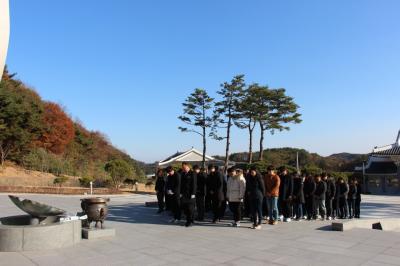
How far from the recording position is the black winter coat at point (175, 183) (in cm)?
1027

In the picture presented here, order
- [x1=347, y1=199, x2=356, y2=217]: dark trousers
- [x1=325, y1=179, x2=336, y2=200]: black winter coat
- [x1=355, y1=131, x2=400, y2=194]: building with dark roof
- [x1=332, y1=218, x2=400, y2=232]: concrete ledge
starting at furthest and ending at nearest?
[x1=355, y1=131, x2=400, y2=194]: building with dark roof, [x1=347, y1=199, x2=356, y2=217]: dark trousers, [x1=325, y1=179, x2=336, y2=200]: black winter coat, [x1=332, y1=218, x2=400, y2=232]: concrete ledge

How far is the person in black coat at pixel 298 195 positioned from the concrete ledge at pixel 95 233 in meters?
5.40

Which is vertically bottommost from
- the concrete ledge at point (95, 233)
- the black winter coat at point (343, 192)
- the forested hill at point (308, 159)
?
the concrete ledge at point (95, 233)

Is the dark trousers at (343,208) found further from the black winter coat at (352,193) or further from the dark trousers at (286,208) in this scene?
the dark trousers at (286,208)

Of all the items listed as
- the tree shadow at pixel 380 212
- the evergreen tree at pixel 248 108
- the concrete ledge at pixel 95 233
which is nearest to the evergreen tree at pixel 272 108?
the evergreen tree at pixel 248 108

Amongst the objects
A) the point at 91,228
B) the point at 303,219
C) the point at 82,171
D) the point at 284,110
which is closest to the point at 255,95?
the point at 284,110

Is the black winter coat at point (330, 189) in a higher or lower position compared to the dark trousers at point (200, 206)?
higher

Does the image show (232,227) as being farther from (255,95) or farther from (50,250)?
(255,95)

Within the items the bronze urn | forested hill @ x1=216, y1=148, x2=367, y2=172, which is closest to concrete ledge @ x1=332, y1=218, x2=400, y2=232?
the bronze urn

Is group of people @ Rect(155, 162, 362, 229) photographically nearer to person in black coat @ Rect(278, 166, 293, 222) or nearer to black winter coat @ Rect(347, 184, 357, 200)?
person in black coat @ Rect(278, 166, 293, 222)

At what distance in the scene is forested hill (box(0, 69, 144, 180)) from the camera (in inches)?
1196

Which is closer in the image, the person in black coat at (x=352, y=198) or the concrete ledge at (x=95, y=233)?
the concrete ledge at (x=95, y=233)

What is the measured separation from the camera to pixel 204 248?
278 inches

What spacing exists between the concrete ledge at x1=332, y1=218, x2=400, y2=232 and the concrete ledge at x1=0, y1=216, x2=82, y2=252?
5.89 metres
